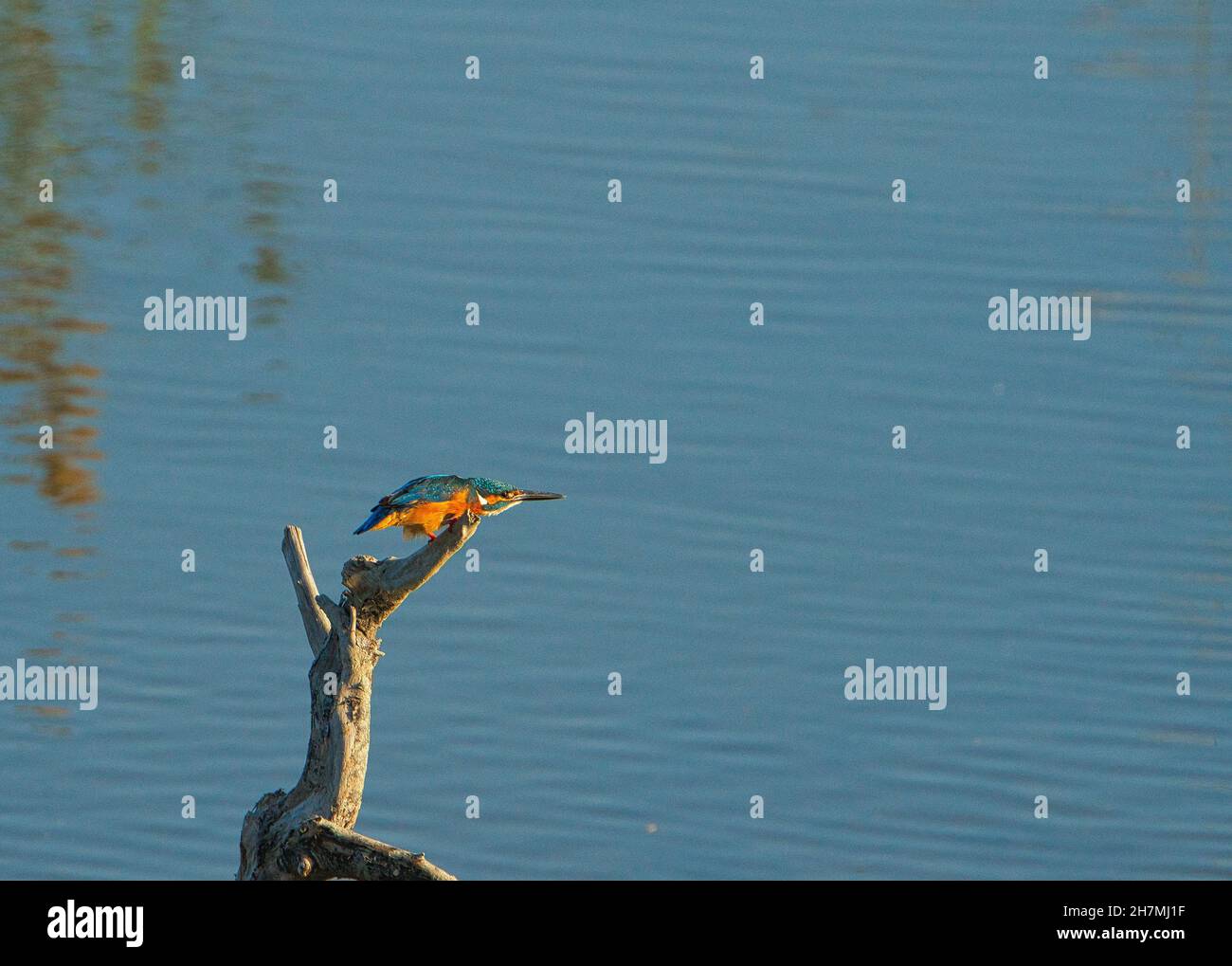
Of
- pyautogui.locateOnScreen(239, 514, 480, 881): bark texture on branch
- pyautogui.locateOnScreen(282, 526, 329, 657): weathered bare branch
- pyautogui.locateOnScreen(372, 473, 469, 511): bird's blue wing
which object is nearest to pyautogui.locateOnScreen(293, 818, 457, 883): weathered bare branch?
pyautogui.locateOnScreen(239, 514, 480, 881): bark texture on branch

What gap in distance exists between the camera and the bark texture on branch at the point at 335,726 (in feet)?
30.3

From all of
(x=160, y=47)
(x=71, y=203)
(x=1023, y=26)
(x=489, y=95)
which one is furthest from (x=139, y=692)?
(x=1023, y=26)

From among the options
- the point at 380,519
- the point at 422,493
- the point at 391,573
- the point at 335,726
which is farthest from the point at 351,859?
the point at 422,493

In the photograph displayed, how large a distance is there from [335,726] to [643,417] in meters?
6.37

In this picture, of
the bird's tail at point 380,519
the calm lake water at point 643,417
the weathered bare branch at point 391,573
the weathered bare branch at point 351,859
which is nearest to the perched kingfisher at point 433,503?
the bird's tail at point 380,519

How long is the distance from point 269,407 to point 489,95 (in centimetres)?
497

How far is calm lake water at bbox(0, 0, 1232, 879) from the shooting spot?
12.8 metres

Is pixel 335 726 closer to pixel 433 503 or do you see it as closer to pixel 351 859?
pixel 351 859

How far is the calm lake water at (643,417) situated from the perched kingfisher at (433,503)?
2.84 metres

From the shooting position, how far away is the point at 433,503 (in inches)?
383

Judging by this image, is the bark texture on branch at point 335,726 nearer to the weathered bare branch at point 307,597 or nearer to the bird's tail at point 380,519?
the weathered bare branch at point 307,597

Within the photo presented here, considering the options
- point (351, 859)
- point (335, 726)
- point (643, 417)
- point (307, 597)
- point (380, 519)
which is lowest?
point (351, 859)

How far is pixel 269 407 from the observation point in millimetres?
15695

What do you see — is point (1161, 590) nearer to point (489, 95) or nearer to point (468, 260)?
point (468, 260)
